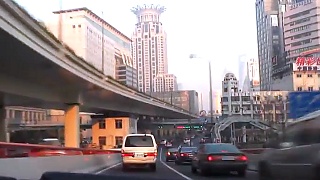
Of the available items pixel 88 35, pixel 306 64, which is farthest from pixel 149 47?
pixel 88 35

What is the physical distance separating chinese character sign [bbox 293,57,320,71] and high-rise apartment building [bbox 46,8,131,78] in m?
54.8

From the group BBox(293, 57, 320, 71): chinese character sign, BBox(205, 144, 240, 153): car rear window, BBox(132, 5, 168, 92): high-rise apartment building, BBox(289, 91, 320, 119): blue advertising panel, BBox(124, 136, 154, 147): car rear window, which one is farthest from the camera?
BBox(132, 5, 168, 92): high-rise apartment building

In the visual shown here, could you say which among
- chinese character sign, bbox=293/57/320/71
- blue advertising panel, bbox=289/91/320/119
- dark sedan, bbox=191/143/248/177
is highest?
chinese character sign, bbox=293/57/320/71

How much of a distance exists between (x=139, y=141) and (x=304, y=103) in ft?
29.6

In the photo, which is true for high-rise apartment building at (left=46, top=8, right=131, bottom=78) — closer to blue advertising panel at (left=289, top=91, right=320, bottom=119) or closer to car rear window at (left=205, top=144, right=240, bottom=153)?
blue advertising panel at (left=289, top=91, right=320, bottom=119)

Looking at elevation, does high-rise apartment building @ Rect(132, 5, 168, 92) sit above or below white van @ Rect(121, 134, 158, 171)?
above

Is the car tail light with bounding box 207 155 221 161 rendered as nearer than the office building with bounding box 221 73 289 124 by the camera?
Yes

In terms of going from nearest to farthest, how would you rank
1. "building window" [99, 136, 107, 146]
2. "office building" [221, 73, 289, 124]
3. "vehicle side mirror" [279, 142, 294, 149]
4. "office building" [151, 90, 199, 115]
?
1. "vehicle side mirror" [279, 142, 294, 149]
2. "building window" [99, 136, 107, 146]
3. "office building" [221, 73, 289, 124]
4. "office building" [151, 90, 199, 115]

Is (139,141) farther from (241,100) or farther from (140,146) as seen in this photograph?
(241,100)

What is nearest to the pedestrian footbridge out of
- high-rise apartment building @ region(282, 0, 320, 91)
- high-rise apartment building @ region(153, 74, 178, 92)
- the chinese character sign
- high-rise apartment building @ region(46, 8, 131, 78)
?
high-rise apartment building @ region(46, 8, 131, 78)

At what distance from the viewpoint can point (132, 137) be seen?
27547mm

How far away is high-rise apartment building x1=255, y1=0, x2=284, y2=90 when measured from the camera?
586 feet

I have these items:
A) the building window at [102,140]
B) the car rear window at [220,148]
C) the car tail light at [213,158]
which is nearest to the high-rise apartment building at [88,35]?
the building window at [102,140]

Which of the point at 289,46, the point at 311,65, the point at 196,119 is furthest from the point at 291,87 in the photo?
the point at 289,46
